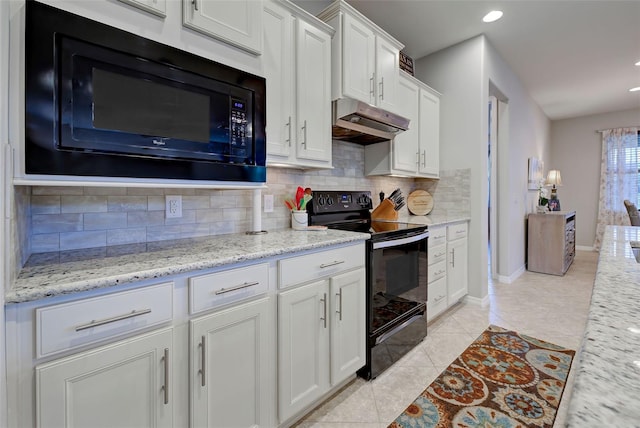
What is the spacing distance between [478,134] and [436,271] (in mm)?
1539

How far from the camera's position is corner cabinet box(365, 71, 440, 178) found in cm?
269

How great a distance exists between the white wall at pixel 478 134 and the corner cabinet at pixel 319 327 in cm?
195

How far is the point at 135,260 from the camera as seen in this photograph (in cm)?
106

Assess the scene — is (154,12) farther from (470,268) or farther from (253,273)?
(470,268)

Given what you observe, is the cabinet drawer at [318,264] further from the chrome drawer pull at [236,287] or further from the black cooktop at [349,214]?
the black cooktop at [349,214]

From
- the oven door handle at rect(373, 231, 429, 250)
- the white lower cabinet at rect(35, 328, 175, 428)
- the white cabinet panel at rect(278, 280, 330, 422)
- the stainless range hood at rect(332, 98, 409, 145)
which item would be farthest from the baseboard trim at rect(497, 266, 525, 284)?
the white lower cabinet at rect(35, 328, 175, 428)

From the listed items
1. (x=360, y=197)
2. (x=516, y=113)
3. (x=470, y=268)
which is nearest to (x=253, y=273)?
(x=360, y=197)

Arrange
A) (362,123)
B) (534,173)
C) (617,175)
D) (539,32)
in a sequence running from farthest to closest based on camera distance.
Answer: (617,175) < (534,173) < (539,32) < (362,123)

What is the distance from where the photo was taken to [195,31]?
1262mm

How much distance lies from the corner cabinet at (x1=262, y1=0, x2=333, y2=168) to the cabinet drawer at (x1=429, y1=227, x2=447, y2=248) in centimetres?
114

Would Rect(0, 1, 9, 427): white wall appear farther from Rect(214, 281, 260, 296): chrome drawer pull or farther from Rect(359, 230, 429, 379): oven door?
Rect(359, 230, 429, 379): oven door

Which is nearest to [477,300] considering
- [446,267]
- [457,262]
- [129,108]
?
[457,262]

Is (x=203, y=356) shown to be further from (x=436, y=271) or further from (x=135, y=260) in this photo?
(x=436, y=271)

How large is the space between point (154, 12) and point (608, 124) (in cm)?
795
